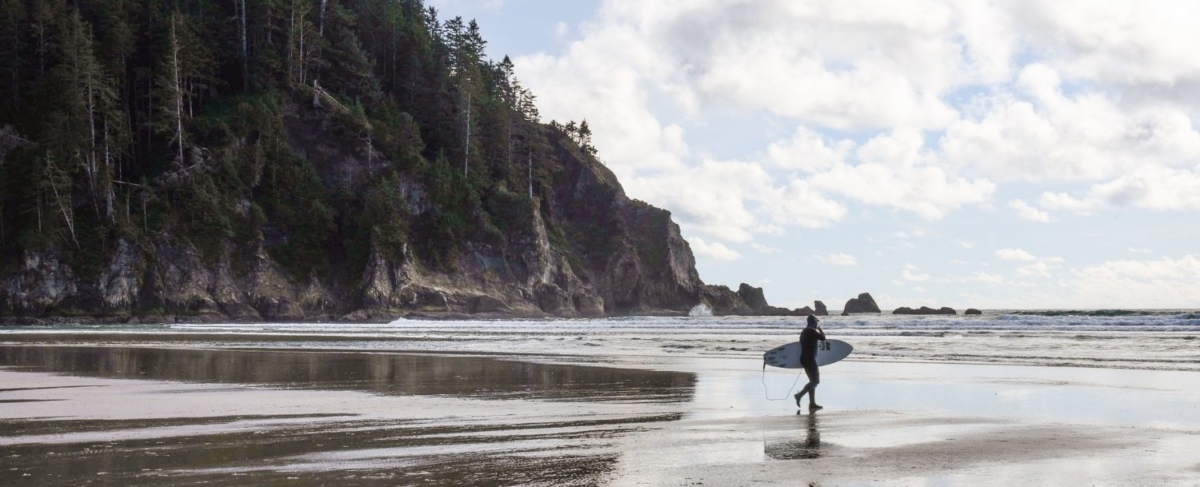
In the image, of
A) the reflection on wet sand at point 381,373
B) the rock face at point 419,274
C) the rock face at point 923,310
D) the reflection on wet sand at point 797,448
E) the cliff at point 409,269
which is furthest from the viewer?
the rock face at point 923,310

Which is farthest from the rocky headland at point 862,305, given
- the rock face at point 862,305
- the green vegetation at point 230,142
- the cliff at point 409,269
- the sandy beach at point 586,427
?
the sandy beach at point 586,427

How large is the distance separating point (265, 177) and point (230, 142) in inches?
162

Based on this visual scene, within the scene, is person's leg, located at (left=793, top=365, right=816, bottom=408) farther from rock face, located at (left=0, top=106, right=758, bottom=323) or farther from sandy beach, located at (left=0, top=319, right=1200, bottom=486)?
rock face, located at (left=0, top=106, right=758, bottom=323)

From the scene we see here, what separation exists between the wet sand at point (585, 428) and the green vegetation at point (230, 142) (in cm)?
5196

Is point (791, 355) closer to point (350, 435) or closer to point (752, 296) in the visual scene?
point (350, 435)

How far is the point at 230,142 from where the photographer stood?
7425 cm

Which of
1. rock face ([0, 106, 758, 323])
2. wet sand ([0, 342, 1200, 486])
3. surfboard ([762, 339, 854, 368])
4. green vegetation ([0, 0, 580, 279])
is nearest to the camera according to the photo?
wet sand ([0, 342, 1200, 486])

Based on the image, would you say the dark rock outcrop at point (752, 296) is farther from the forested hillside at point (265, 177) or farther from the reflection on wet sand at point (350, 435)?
the reflection on wet sand at point (350, 435)

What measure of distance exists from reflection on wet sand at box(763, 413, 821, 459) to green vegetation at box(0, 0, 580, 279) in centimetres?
6421

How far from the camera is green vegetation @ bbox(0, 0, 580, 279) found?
6681 cm

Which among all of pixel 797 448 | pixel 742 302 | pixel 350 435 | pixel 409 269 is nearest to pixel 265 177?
pixel 409 269

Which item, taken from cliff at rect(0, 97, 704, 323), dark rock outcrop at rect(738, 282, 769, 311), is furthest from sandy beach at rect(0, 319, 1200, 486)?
dark rock outcrop at rect(738, 282, 769, 311)

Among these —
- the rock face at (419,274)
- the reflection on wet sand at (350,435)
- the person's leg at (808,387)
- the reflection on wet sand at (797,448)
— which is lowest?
the reflection on wet sand at (797,448)

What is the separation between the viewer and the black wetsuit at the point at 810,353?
14242mm
